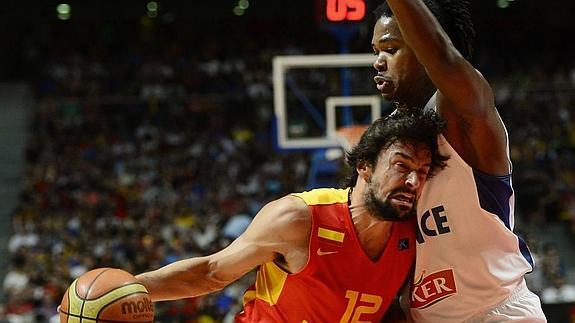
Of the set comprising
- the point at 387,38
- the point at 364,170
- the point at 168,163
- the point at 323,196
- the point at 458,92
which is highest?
the point at 387,38

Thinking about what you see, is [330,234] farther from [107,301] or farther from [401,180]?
[107,301]

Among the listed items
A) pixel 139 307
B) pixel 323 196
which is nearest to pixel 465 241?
pixel 323 196

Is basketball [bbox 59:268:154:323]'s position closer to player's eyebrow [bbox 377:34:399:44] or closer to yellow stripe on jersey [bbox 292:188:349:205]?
yellow stripe on jersey [bbox 292:188:349:205]

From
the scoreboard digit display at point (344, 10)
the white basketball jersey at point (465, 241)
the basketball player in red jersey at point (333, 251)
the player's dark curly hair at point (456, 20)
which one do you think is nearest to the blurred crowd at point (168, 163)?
the scoreboard digit display at point (344, 10)

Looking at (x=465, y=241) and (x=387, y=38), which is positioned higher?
(x=387, y=38)

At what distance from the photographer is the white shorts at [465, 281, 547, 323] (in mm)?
3240

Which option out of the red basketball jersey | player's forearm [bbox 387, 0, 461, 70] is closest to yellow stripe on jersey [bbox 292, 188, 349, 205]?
the red basketball jersey

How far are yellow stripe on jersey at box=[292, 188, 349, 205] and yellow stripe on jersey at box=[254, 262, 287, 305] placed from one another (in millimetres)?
286

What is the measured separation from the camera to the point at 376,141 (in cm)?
332

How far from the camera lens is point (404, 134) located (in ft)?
10.5

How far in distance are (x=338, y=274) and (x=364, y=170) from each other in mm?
415

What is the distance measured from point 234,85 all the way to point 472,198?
1449cm

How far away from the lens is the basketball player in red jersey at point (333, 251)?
3225mm

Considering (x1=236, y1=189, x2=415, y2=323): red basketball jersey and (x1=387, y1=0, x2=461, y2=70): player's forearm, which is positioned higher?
(x1=387, y1=0, x2=461, y2=70): player's forearm
